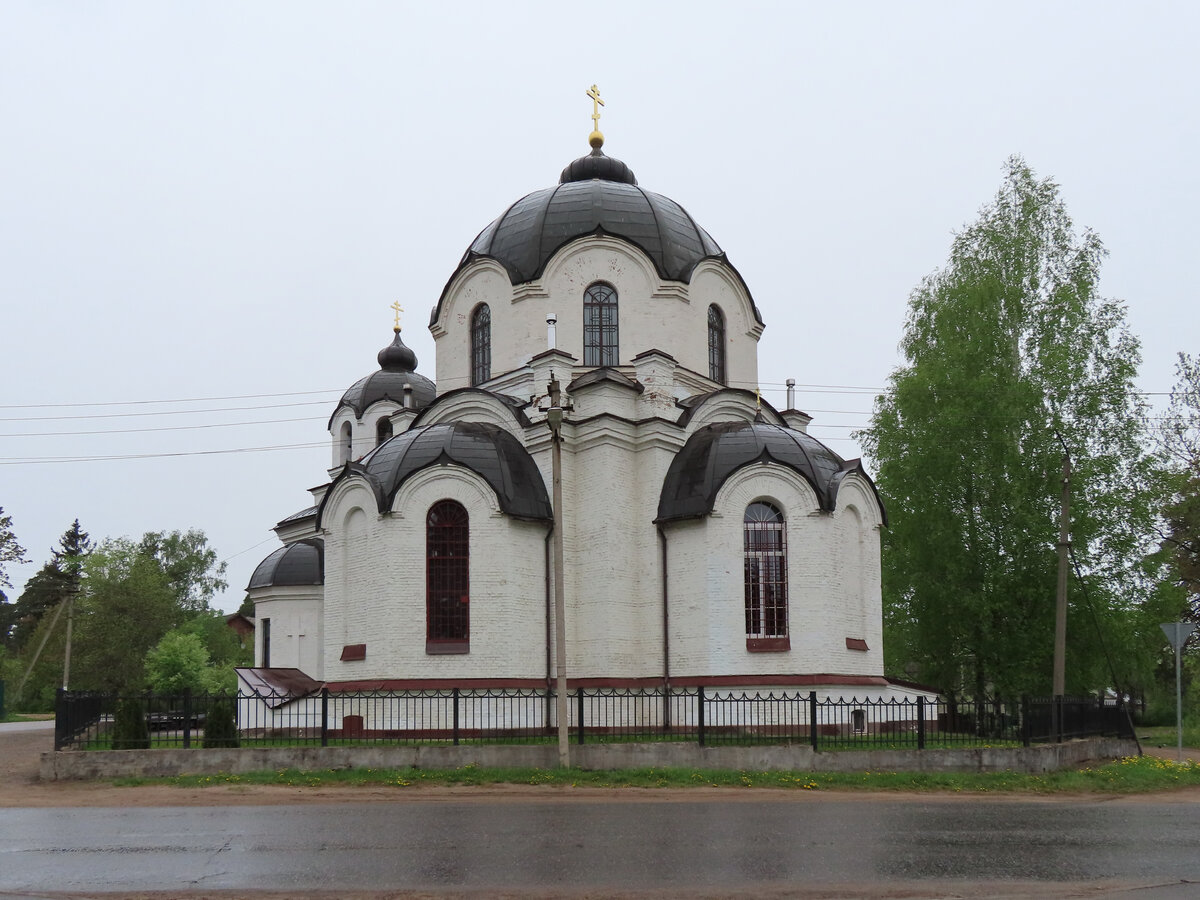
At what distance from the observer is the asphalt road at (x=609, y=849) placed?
8641 mm

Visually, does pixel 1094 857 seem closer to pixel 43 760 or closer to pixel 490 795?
pixel 490 795

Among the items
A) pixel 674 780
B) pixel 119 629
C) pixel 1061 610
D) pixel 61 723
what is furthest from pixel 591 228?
pixel 119 629

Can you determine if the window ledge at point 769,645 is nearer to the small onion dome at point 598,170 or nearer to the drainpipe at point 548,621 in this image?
the drainpipe at point 548,621

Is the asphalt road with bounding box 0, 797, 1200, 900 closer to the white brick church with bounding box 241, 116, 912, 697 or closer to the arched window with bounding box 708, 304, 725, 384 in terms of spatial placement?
the white brick church with bounding box 241, 116, 912, 697

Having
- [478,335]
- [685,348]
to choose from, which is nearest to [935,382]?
[685,348]

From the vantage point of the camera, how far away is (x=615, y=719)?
22547mm

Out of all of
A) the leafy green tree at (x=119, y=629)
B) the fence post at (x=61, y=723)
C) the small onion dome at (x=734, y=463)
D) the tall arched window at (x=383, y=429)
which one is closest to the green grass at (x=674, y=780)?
the fence post at (x=61, y=723)

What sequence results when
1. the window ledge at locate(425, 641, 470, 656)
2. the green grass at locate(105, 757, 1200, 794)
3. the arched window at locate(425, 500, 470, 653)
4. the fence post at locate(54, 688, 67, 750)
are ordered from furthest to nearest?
the arched window at locate(425, 500, 470, 653) → the window ledge at locate(425, 641, 470, 656) → the fence post at locate(54, 688, 67, 750) → the green grass at locate(105, 757, 1200, 794)

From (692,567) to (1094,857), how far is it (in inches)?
520

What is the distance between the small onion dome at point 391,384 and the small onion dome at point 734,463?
13293 mm

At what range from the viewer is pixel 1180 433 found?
113 ft

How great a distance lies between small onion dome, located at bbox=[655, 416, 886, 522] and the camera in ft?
74.4

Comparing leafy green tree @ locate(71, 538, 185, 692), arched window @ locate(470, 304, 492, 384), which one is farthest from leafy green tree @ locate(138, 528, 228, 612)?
arched window @ locate(470, 304, 492, 384)

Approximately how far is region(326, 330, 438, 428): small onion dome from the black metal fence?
13513mm
